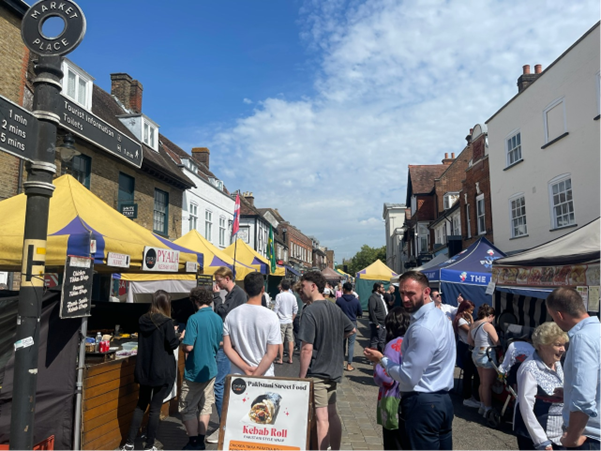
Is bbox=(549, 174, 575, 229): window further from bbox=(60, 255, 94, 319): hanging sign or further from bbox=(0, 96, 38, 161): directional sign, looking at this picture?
bbox=(0, 96, 38, 161): directional sign

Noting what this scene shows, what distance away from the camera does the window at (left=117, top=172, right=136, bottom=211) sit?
52.7ft

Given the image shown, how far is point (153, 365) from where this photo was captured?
4.81 meters

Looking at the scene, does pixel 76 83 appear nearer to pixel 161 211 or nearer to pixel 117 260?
pixel 161 211

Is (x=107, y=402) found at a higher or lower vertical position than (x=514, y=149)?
lower

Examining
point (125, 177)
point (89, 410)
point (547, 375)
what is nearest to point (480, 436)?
point (547, 375)

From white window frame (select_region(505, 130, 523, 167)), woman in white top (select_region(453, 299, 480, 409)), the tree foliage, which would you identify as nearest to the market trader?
woman in white top (select_region(453, 299, 480, 409))

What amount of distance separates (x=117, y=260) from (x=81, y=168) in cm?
1024

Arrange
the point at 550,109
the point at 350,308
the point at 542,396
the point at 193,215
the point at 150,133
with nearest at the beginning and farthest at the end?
the point at 542,396
the point at 350,308
the point at 550,109
the point at 150,133
the point at 193,215

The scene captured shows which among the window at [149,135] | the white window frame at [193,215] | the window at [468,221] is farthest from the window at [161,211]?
the window at [468,221]

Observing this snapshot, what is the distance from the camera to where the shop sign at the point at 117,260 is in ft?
17.2

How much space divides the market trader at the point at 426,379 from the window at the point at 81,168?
13.0 metres

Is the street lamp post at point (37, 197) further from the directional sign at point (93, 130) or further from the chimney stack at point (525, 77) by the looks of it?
the chimney stack at point (525, 77)

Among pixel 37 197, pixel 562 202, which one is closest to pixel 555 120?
pixel 562 202

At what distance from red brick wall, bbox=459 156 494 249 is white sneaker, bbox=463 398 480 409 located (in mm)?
11775
